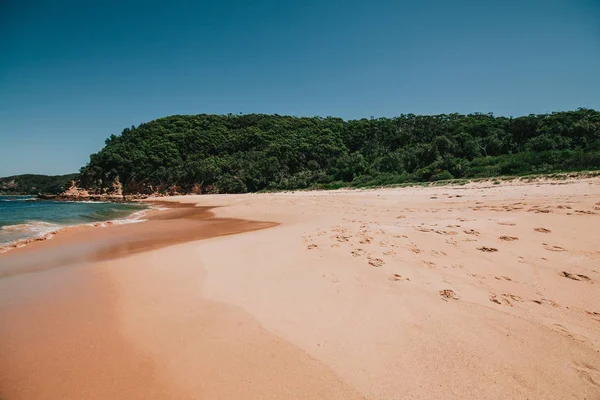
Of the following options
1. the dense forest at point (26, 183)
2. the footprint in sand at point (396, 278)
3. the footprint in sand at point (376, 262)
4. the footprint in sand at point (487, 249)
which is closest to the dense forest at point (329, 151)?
the footprint in sand at point (487, 249)

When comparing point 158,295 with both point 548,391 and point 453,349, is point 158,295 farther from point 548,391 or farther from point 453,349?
point 548,391

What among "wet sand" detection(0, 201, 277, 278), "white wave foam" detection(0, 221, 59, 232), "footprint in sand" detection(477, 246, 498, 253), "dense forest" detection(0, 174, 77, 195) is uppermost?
"dense forest" detection(0, 174, 77, 195)

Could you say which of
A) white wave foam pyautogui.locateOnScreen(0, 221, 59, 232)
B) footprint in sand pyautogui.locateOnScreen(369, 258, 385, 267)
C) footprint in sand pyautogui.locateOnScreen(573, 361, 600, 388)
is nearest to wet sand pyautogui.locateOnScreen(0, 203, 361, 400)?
footprint in sand pyautogui.locateOnScreen(573, 361, 600, 388)

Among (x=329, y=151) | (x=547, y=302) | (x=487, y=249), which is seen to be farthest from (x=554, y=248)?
(x=329, y=151)

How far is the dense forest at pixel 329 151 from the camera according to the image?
2880 cm

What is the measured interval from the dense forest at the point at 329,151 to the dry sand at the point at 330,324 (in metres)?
20.3

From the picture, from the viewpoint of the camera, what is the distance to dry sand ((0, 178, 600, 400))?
2.22 m

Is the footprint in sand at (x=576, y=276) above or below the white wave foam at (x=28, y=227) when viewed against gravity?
above

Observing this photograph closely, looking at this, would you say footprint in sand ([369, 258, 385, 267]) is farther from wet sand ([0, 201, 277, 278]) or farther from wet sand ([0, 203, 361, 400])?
wet sand ([0, 201, 277, 278])

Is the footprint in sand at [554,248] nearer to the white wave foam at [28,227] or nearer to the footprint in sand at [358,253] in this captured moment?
the footprint in sand at [358,253]

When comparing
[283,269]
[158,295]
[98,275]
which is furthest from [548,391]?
[98,275]

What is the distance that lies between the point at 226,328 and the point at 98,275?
377 centimetres

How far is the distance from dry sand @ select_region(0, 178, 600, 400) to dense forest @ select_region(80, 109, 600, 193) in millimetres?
20279

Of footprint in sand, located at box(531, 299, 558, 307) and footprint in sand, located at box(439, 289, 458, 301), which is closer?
footprint in sand, located at box(531, 299, 558, 307)
